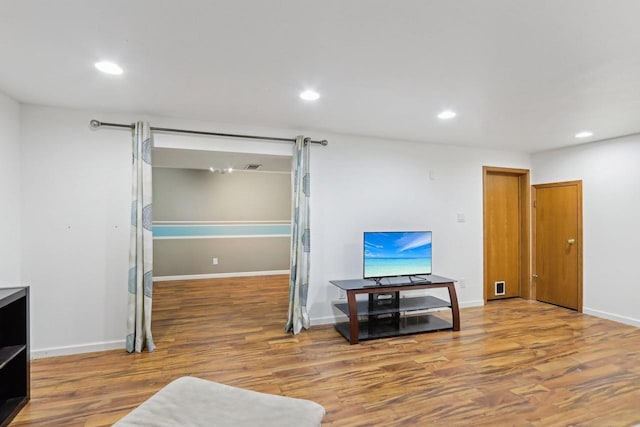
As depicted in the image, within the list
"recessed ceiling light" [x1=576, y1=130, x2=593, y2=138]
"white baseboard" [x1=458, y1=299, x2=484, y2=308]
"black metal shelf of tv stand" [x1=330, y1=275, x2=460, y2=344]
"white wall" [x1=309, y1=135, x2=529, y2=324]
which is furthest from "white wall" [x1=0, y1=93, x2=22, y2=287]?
"recessed ceiling light" [x1=576, y1=130, x2=593, y2=138]

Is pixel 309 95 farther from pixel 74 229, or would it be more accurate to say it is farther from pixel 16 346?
pixel 16 346

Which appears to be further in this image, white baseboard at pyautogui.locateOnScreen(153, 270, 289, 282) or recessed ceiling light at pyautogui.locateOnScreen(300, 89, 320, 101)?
white baseboard at pyautogui.locateOnScreen(153, 270, 289, 282)

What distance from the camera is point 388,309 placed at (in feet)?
11.8

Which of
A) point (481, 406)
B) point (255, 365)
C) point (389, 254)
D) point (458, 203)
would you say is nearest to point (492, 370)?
point (481, 406)

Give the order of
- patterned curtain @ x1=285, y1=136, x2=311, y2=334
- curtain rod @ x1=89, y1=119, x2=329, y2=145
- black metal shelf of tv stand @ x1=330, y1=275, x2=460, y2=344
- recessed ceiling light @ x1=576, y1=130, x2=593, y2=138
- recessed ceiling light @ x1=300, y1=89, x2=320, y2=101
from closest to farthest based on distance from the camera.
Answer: recessed ceiling light @ x1=300, y1=89, x2=320, y2=101 → curtain rod @ x1=89, y1=119, x2=329, y2=145 → black metal shelf of tv stand @ x1=330, y1=275, x2=460, y2=344 → patterned curtain @ x1=285, y1=136, x2=311, y2=334 → recessed ceiling light @ x1=576, y1=130, x2=593, y2=138

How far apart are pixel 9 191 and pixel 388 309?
3654 millimetres

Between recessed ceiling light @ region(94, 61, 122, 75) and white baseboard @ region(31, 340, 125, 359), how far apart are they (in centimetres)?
241

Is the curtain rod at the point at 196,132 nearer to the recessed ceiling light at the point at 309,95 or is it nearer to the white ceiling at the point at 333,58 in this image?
the white ceiling at the point at 333,58

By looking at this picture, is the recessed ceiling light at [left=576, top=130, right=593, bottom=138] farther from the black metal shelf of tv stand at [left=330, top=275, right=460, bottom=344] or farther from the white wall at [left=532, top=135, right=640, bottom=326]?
the black metal shelf of tv stand at [left=330, top=275, right=460, bottom=344]

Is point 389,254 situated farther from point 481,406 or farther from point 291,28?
point 291,28

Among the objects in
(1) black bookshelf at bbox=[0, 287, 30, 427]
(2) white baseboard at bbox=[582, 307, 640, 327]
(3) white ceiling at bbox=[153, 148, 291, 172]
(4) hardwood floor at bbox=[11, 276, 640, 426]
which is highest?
(3) white ceiling at bbox=[153, 148, 291, 172]

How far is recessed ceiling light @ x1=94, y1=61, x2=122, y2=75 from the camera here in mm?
2099

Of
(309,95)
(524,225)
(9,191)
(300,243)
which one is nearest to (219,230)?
(300,243)

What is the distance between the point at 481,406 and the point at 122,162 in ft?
11.8
